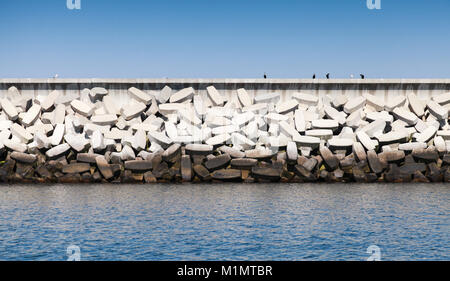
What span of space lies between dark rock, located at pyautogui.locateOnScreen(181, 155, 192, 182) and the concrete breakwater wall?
36 millimetres

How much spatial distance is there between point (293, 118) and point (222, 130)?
113 inches

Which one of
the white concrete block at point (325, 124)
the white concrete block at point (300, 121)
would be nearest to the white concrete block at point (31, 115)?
the white concrete block at point (300, 121)

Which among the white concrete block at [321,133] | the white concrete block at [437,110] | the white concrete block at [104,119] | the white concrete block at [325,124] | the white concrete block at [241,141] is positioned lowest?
the white concrete block at [241,141]

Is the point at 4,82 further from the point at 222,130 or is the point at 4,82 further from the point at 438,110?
the point at 438,110

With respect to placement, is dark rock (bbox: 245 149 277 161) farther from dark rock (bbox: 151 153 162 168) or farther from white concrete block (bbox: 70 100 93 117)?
white concrete block (bbox: 70 100 93 117)

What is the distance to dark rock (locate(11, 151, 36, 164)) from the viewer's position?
72.1ft

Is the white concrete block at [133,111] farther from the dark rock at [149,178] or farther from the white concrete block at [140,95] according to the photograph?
the dark rock at [149,178]

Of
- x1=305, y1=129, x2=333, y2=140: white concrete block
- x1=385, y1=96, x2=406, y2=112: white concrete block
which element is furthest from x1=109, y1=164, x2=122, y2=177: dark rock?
x1=385, y1=96, x2=406, y2=112: white concrete block

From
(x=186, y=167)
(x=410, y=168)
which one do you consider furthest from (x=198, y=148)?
(x=410, y=168)

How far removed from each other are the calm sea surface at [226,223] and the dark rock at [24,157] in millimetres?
2519

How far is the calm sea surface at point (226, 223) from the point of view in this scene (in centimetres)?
1114

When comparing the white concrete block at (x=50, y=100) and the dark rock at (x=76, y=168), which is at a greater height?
the white concrete block at (x=50, y=100)

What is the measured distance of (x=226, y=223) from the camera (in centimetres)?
1359

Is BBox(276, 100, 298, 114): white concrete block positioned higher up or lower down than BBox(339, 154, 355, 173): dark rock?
higher up
